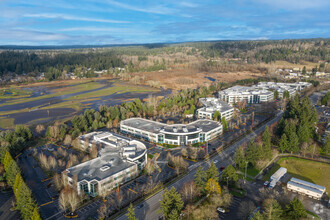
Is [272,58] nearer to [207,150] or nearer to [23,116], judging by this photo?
[207,150]

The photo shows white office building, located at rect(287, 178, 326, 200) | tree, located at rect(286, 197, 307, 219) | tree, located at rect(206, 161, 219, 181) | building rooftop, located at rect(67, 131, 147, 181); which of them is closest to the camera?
tree, located at rect(286, 197, 307, 219)

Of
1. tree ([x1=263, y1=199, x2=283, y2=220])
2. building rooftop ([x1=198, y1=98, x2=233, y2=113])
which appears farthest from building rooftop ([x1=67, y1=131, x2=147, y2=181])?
building rooftop ([x1=198, y1=98, x2=233, y2=113])

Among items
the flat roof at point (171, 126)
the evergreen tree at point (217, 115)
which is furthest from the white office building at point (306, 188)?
the evergreen tree at point (217, 115)

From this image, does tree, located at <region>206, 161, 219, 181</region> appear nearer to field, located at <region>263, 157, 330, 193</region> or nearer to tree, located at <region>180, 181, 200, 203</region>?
tree, located at <region>180, 181, 200, 203</region>

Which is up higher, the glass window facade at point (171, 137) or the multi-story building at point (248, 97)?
the multi-story building at point (248, 97)

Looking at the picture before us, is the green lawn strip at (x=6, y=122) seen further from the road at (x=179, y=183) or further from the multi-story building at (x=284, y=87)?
the multi-story building at (x=284, y=87)

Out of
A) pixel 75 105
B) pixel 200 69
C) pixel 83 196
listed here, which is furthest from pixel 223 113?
pixel 200 69

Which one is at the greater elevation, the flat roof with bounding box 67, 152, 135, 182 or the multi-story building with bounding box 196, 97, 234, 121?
the multi-story building with bounding box 196, 97, 234, 121

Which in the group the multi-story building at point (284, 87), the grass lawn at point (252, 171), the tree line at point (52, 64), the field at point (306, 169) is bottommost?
the field at point (306, 169)
